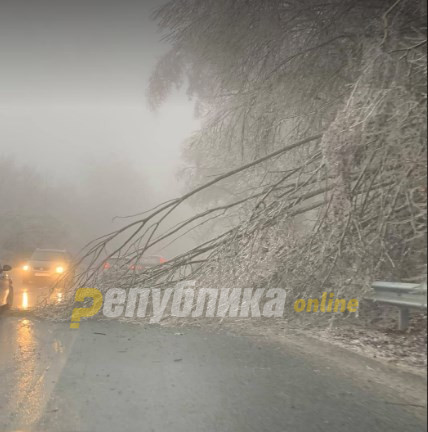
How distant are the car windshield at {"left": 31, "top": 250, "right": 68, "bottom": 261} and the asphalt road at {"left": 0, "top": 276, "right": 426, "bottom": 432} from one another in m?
11.5

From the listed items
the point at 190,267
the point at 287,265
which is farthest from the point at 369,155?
the point at 190,267

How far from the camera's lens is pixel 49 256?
725 inches

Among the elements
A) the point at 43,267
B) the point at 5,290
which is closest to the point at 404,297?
the point at 5,290

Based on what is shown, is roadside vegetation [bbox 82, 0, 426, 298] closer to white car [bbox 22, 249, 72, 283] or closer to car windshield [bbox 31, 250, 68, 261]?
white car [bbox 22, 249, 72, 283]

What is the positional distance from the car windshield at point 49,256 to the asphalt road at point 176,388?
11.5 meters

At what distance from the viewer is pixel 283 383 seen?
15.9 feet

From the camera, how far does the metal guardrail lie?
2.00 m

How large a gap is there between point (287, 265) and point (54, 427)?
2643mm

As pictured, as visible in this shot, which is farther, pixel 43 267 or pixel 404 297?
pixel 43 267

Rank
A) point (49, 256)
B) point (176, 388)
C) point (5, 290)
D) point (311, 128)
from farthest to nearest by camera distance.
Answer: point (49, 256) < point (5, 290) < point (311, 128) < point (176, 388)

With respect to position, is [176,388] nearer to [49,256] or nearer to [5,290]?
[5,290]

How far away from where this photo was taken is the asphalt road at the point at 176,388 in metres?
3.93

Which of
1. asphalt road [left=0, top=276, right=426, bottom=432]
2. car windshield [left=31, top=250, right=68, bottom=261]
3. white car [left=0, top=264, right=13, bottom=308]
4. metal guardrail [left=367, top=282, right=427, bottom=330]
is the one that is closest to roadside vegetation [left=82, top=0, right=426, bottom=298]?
metal guardrail [left=367, top=282, right=427, bottom=330]

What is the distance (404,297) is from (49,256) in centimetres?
1759
